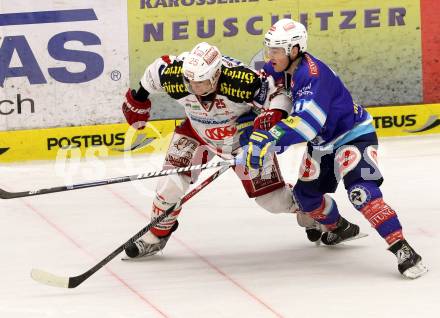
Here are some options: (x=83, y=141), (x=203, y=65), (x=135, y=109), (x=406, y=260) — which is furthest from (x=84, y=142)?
(x=406, y=260)

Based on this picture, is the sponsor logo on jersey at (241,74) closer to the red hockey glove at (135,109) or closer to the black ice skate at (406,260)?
the red hockey glove at (135,109)

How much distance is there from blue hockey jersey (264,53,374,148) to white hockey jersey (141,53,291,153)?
→ 0.32ft

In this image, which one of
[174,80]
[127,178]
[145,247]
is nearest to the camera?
[127,178]

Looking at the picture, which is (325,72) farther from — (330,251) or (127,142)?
(127,142)

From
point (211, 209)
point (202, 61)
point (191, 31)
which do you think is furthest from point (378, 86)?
point (202, 61)

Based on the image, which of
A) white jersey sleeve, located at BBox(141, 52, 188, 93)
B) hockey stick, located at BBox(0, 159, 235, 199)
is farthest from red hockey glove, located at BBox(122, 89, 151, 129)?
hockey stick, located at BBox(0, 159, 235, 199)

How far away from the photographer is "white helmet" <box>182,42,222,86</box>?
575 cm

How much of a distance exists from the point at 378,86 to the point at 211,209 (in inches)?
82.9

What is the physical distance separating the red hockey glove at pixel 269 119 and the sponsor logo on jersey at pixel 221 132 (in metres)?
0.29

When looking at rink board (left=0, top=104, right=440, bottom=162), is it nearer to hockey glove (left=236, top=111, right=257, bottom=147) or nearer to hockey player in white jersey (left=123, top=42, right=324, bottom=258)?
hockey player in white jersey (left=123, top=42, right=324, bottom=258)

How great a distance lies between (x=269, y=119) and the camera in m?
5.80

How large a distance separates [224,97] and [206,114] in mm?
141

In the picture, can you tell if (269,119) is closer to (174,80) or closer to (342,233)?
(174,80)

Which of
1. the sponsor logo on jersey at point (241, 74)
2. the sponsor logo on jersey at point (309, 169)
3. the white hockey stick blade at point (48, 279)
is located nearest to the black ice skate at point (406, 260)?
the sponsor logo on jersey at point (309, 169)
